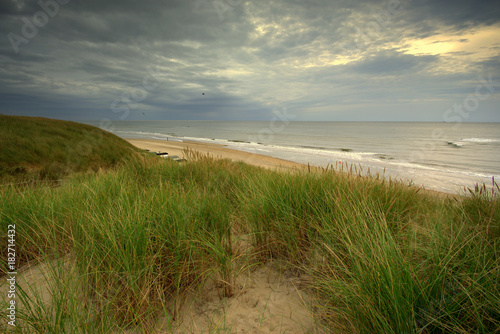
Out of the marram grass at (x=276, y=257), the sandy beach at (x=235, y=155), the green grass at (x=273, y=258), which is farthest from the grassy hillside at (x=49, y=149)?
the sandy beach at (x=235, y=155)

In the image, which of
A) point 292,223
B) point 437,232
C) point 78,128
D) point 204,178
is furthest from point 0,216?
point 78,128

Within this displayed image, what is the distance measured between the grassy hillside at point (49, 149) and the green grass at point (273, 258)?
2189mm

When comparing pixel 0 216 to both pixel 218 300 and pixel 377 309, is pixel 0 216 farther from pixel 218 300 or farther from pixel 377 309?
pixel 377 309

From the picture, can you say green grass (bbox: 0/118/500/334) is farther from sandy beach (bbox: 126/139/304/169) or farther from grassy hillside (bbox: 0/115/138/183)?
sandy beach (bbox: 126/139/304/169)

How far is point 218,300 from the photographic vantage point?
207 centimetres

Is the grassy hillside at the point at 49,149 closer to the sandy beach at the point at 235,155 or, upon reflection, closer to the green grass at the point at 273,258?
the green grass at the point at 273,258

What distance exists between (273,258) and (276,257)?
40 mm

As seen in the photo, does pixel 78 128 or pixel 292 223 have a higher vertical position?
pixel 78 128

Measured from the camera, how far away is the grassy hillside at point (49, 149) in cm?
490

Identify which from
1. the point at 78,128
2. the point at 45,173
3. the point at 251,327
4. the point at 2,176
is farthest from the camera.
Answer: the point at 78,128

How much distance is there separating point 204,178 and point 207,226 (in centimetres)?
230

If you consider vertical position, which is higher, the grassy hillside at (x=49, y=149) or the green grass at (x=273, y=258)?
the grassy hillside at (x=49, y=149)

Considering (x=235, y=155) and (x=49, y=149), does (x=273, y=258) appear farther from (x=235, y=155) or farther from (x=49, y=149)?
(x=235, y=155)

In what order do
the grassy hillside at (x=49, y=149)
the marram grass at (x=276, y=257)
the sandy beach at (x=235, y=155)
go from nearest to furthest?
the marram grass at (x=276, y=257), the grassy hillside at (x=49, y=149), the sandy beach at (x=235, y=155)
